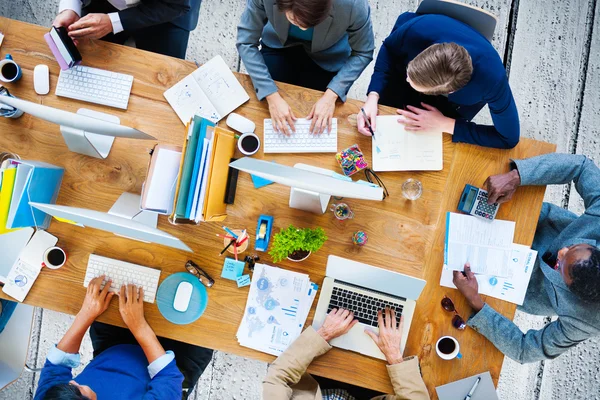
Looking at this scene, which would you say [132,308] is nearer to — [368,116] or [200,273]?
[200,273]

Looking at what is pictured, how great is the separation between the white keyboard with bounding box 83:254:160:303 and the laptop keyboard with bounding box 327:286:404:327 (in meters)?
0.71

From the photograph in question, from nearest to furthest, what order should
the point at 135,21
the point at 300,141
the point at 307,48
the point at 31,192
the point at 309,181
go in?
the point at 309,181 → the point at 31,192 → the point at 300,141 → the point at 135,21 → the point at 307,48

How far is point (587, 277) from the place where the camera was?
148cm

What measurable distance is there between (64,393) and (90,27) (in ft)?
4.53

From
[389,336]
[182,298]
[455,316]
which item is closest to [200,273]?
[182,298]

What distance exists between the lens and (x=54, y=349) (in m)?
1.68

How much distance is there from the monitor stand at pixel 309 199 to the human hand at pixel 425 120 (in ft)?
1.29

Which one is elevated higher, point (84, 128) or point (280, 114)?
point (280, 114)

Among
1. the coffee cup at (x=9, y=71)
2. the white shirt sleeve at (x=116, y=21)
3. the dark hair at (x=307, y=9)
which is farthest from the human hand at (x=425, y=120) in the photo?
the coffee cup at (x=9, y=71)

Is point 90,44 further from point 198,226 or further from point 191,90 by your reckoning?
point 198,226

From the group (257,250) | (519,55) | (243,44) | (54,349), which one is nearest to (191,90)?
(243,44)

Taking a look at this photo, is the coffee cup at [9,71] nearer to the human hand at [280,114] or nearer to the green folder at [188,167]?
the green folder at [188,167]

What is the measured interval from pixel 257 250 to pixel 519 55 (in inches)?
80.1

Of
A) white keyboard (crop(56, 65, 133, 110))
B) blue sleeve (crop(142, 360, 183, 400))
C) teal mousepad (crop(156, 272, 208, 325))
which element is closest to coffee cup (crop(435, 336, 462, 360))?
teal mousepad (crop(156, 272, 208, 325))
